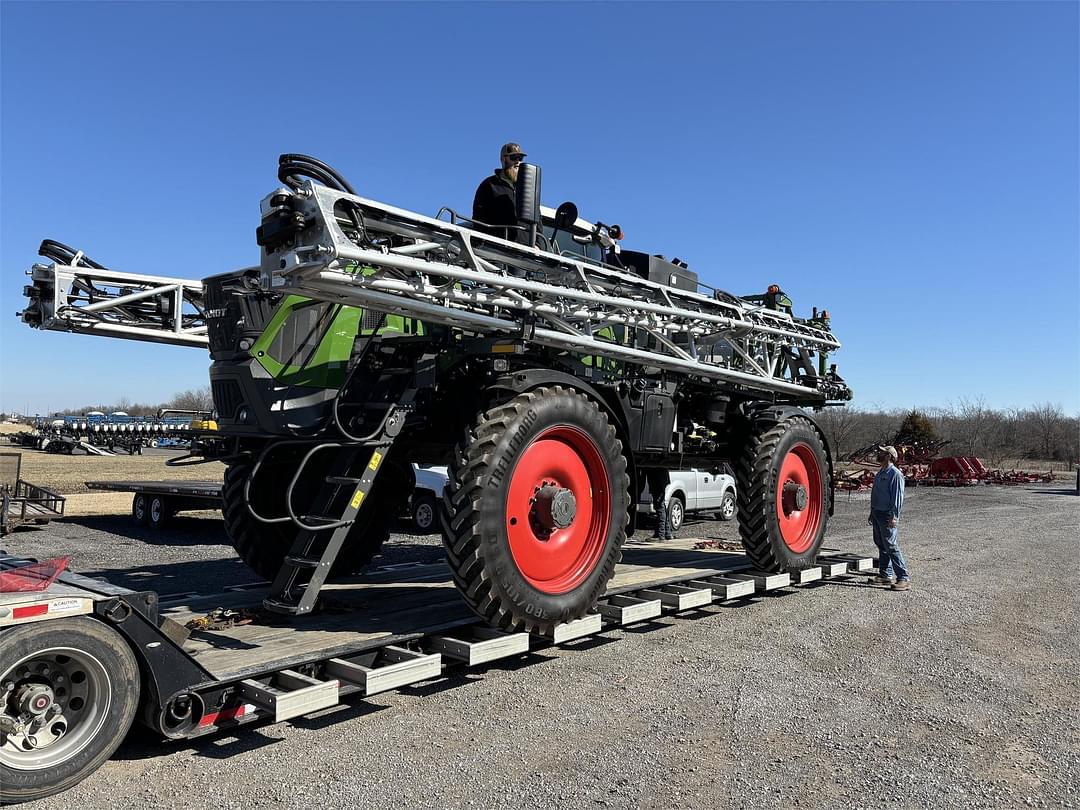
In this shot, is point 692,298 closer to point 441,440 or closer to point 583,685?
point 441,440

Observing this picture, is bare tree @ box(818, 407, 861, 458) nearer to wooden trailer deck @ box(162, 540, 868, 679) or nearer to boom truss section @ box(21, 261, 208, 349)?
wooden trailer deck @ box(162, 540, 868, 679)

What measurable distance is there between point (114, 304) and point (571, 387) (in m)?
4.41

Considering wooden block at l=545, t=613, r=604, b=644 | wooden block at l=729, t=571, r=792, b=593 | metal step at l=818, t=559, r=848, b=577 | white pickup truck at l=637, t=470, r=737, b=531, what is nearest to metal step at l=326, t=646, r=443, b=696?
wooden block at l=545, t=613, r=604, b=644

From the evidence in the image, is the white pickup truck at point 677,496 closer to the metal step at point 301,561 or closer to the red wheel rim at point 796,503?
the red wheel rim at point 796,503

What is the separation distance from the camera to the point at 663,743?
4.43 metres

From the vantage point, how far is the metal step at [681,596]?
22.7 ft

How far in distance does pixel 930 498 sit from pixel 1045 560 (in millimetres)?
13858

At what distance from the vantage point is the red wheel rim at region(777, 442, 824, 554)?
8.84 meters

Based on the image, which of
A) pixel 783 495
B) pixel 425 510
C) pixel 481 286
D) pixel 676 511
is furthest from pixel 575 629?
pixel 676 511

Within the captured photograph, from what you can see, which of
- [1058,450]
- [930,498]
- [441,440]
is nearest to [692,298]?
[441,440]

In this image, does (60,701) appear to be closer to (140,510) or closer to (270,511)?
(270,511)

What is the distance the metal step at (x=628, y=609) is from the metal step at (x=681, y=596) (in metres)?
0.22

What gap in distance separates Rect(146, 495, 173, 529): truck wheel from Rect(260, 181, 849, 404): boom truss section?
10226 millimetres

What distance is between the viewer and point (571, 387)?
615 centimetres
